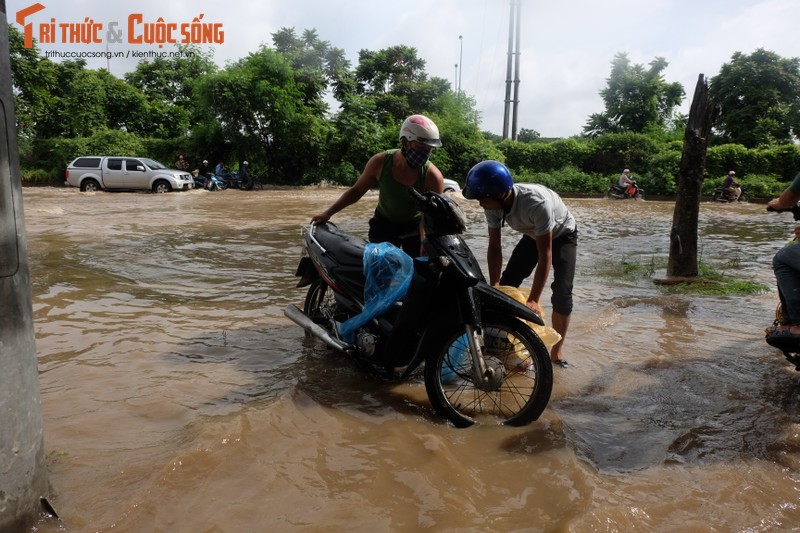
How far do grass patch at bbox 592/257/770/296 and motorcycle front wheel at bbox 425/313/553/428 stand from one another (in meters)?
4.50

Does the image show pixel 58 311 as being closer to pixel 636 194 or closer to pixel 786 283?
pixel 786 283

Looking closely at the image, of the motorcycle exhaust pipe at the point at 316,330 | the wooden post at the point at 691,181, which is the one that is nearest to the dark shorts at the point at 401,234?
the motorcycle exhaust pipe at the point at 316,330

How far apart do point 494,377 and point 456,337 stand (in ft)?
1.04

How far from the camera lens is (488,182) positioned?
381 cm

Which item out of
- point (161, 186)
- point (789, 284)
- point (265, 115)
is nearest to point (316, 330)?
point (789, 284)

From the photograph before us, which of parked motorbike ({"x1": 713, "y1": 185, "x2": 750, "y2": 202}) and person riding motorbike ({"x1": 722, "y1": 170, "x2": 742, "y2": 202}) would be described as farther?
parked motorbike ({"x1": 713, "y1": 185, "x2": 750, "y2": 202})

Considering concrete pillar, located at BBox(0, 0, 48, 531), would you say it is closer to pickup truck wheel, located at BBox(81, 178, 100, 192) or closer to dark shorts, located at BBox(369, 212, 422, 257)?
dark shorts, located at BBox(369, 212, 422, 257)

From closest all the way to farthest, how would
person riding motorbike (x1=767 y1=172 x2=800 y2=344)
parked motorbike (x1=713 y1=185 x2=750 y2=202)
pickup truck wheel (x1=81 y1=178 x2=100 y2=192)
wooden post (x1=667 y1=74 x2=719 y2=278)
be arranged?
person riding motorbike (x1=767 y1=172 x2=800 y2=344) → wooden post (x1=667 y1=74 x2=719 y2=278) → pickup truck wheel (x1=81 y1=178 x2=100 y2=192) → parked motorbike (x1=713 y1=185 x2=750 y2=202)

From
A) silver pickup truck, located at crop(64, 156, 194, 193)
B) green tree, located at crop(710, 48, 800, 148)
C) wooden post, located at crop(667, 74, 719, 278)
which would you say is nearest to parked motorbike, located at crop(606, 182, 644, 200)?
green tree, located at crop(710, 48, 800, 148)

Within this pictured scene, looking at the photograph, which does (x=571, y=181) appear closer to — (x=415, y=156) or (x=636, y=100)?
(x=636, y=100)

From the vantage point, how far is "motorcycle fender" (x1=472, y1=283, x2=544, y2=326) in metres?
3.25

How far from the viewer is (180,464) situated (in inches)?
108

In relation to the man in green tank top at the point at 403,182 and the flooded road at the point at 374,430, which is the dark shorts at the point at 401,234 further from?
the flooded road at the point at 374,430

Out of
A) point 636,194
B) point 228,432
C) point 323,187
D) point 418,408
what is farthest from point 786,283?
point 323,187
